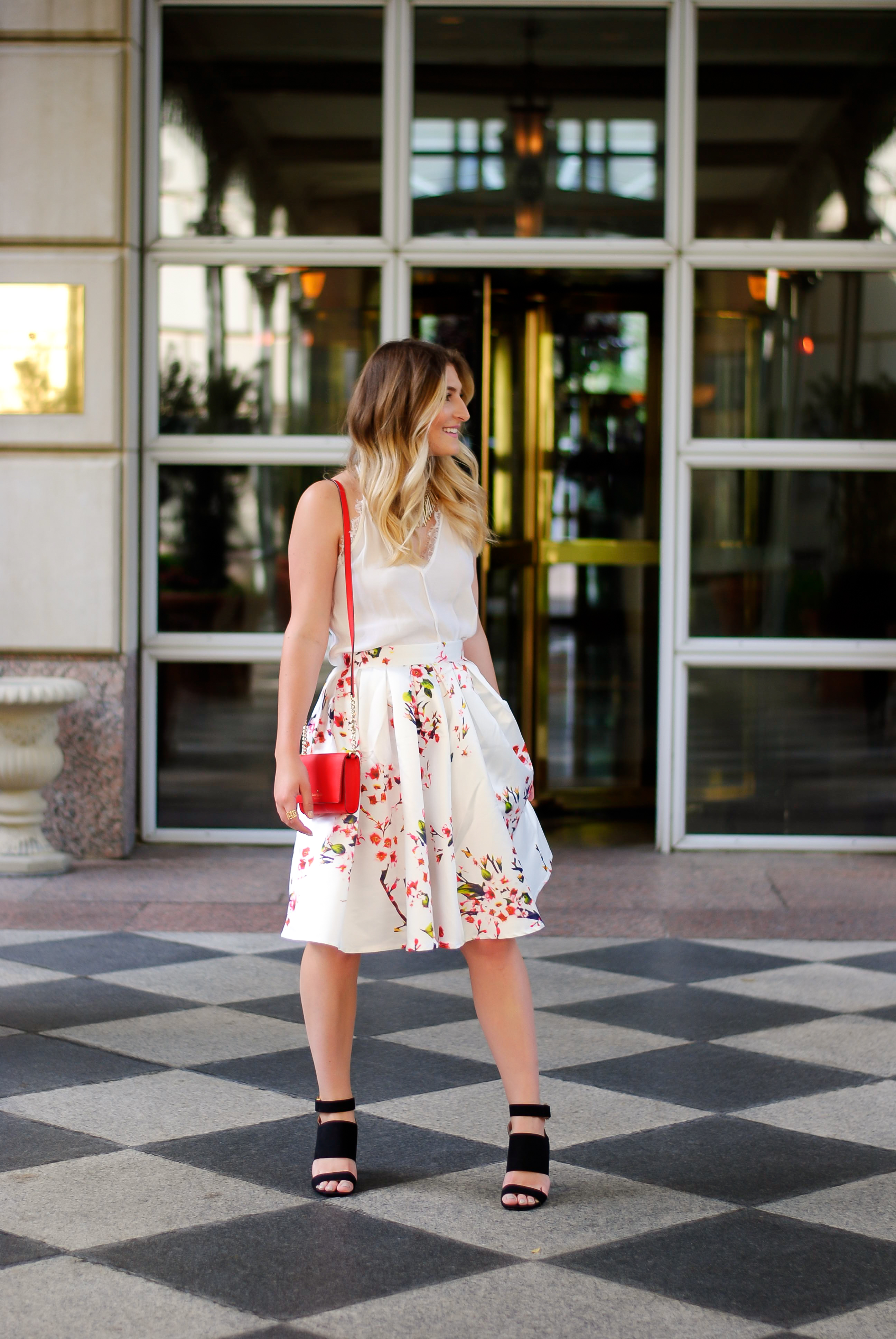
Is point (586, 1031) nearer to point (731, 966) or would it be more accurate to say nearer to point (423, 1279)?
point (731, 966)

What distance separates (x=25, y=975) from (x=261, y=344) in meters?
3.17

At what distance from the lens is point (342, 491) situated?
313cm

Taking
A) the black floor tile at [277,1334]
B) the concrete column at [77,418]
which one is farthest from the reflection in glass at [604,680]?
the black floor tile at [277,1334]

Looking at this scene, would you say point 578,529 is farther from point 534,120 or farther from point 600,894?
point 600,894

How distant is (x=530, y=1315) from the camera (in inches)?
100.0

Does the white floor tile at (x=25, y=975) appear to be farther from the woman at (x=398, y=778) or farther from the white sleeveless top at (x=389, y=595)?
the white sleeveless top at (x=389, y=595)

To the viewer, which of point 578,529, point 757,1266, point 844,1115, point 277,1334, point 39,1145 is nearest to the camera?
point 277,1334

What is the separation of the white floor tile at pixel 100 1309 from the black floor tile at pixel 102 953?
215 cm

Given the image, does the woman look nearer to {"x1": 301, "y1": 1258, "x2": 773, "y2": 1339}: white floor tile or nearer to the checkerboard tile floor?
the checkerboard tile floor

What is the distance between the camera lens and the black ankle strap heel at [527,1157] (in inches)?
118

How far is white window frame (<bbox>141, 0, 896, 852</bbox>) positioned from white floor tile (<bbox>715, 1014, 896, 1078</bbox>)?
2612 mm

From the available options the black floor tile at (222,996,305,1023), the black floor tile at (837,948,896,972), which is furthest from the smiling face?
the black floor tile at (837,948,896,972)

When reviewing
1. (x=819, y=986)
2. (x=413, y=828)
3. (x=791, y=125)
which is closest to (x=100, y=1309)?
(x=413, y=828)

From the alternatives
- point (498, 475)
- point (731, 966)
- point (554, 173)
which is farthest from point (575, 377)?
point (731, 966)
